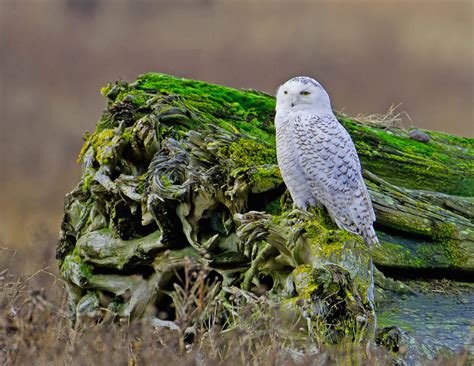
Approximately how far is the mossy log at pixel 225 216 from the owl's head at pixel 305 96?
2.67 feet

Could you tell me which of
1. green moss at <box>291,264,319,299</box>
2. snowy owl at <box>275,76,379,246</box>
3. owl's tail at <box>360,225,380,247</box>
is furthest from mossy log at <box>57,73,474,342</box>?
owl's tail at <box>360,225,380,247</box>

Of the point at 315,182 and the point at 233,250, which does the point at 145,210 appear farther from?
the point at 315,182

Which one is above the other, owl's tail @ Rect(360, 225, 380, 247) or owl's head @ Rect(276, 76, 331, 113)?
owl's head @ Rect(276, 76, 331, 113)

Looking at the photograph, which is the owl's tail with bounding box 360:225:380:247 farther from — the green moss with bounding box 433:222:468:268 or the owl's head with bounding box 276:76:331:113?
the green moss with bounding box 433:222:468:268

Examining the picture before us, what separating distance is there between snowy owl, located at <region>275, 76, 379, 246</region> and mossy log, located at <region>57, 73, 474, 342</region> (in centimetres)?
28

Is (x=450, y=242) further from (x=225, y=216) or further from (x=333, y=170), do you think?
(x=225, y=216)

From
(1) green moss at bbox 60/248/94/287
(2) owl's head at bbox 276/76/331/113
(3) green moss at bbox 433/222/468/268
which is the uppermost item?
(2) owl's head at bbox 276/76/331/113

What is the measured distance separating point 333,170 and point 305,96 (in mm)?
792

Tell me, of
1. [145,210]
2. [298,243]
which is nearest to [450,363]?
[298,243]

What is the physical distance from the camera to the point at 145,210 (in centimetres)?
834

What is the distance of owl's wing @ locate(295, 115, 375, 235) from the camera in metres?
7.00

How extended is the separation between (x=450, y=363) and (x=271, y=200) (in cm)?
424

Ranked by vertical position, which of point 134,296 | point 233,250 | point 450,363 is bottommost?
point 134,296

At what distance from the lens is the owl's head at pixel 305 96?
7.28m
